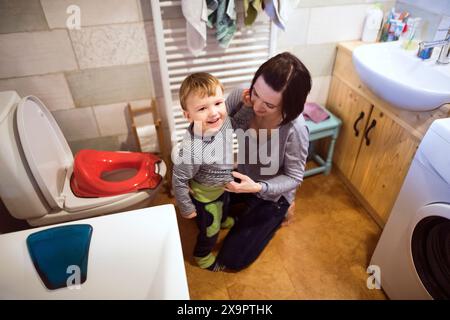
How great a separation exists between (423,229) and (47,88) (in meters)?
1.72

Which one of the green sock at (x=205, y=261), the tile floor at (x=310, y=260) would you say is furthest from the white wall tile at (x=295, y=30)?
the green sock at (x=205, y=261)

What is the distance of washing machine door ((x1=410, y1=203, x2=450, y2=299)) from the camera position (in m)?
1.06

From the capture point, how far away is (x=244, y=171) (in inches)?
54.1

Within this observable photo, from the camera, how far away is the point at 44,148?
1.29 meters

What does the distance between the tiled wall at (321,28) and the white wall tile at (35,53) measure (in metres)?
1.08

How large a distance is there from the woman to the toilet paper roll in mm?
559

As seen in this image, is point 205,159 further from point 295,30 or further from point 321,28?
point 321,28

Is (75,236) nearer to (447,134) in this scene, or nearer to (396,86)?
(447,134)

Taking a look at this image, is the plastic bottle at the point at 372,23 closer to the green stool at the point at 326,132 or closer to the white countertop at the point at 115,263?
the green stool at the point at 326,132

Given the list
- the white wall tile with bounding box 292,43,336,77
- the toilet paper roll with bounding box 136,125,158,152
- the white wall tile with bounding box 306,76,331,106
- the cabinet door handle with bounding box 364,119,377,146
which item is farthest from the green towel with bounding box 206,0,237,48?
the cabinet door handle with bounding box 364,119,377,146

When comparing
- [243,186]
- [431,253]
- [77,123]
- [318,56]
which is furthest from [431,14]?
[77,123]

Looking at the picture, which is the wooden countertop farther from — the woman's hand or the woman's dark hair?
the woman's hand

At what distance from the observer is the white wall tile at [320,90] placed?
188 cm
